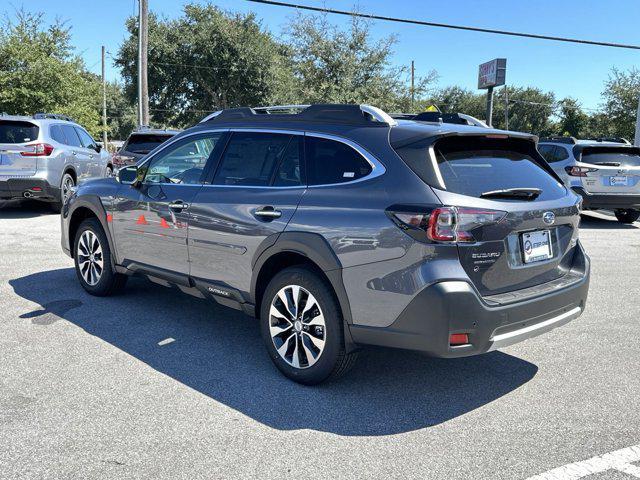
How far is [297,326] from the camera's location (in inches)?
150

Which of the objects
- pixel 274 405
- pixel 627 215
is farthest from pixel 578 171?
pixel 274 405

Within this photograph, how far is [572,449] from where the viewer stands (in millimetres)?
3047

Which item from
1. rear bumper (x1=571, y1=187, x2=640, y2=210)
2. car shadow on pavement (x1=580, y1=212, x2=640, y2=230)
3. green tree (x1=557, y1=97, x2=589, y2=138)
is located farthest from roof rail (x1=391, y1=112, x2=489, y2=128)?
green tree (x1=557, y1=97, x2=589, y2=138)

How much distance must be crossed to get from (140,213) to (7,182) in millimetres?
6752

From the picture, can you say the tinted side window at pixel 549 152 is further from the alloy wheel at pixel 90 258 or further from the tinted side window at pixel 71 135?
the tinted side window at pixel 71 135

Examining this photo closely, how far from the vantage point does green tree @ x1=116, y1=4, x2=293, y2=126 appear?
37000mm

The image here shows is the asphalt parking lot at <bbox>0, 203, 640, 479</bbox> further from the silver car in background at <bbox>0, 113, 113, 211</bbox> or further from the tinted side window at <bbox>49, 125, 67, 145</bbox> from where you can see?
the tinted side window at <bbox>49, 125, 67, 145</bbox>

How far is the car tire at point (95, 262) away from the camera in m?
5.57

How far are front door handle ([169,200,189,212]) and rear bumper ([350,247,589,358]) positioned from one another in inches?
71.6

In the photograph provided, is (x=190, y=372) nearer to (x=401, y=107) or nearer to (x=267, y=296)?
(x=267, y=296)

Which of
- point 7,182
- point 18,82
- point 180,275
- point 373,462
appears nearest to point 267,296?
point 180,275

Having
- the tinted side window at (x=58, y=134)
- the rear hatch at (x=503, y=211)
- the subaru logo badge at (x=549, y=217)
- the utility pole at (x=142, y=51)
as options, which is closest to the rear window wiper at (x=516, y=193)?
the rear hatch at (x=503, y=211)

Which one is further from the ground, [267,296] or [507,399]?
[267,296]

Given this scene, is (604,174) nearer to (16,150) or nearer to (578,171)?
(578,171)
